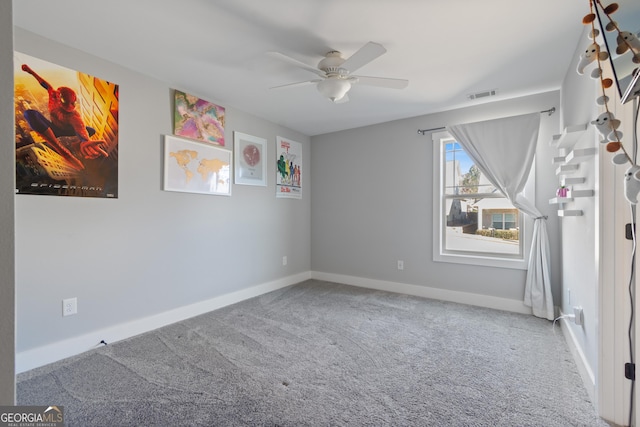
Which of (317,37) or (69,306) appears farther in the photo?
(69,306)

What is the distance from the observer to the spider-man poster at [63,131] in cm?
197

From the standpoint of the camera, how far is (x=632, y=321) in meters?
1.43

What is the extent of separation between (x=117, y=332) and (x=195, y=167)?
166 cm

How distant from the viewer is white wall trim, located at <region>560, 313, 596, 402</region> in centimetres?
168

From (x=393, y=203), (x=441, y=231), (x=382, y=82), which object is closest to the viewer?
(x=382, y=82)

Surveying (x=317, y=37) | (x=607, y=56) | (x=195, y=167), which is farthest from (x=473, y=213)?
(x=195, y=167)

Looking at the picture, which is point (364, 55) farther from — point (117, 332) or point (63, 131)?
point (117, 332)

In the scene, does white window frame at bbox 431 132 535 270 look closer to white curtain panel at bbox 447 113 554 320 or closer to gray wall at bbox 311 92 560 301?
gray wall at bbox 311 92 560 301

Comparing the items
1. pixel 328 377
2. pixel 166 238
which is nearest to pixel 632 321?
pixel 328 377

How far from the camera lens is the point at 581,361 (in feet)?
6.32

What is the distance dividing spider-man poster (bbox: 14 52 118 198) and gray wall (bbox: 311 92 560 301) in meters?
2.84

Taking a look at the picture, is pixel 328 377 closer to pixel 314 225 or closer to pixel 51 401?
pixel 51 401
